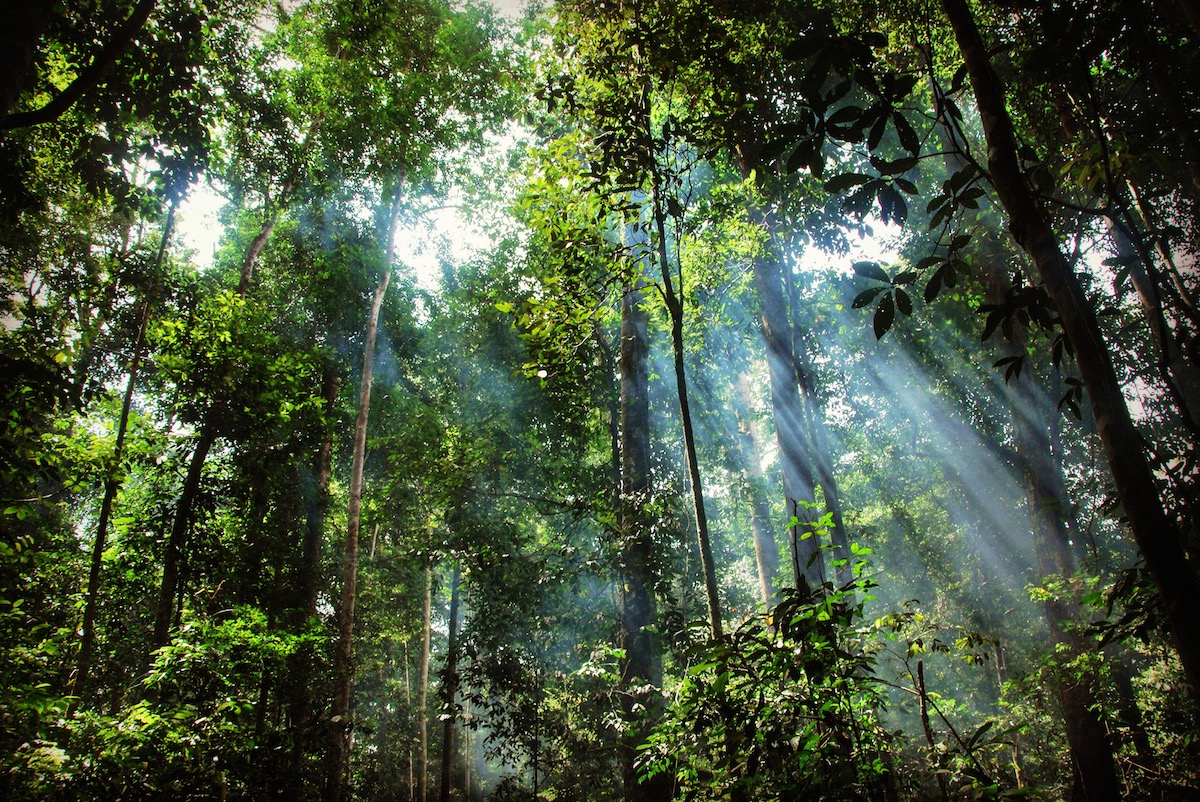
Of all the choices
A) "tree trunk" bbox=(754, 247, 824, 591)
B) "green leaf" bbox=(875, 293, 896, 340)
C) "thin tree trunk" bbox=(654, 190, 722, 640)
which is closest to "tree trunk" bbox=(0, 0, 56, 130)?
"thin tree trunk" bbox=(654, 190, 722, 640)

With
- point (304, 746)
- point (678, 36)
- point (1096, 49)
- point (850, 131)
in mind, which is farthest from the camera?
point (304, 746)

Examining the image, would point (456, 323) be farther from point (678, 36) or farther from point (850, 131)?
point (850, 131)

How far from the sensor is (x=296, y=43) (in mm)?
10406

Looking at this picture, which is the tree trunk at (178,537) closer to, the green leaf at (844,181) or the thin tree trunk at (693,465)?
the thin tree trunk at (693,465)

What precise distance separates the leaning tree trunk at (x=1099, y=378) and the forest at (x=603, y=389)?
0.04 feet

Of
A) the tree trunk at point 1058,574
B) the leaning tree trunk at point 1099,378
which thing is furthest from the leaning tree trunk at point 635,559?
the tree trunk at point 1058,574

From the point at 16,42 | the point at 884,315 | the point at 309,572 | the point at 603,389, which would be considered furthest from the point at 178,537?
the point at 884,315

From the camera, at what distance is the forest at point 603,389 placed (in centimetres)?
200

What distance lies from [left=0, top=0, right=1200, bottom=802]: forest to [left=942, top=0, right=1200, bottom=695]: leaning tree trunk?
0.04ft

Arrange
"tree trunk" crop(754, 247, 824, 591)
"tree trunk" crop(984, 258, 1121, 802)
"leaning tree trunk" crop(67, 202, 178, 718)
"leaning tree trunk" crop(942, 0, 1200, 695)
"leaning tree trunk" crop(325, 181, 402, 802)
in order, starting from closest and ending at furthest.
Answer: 1. "leaning tree trunk" crop(942, 0, 1200, 695)
2. "leaning tree trunk" crop(67, 202, 178, 718)
3. "tree trunk" crop(984, 258, 1121, 802)
4. "tree trunk" crop(754, 247, 824, 591)
5. "leaning tree trunk" crop(325, 181, 402, 802)

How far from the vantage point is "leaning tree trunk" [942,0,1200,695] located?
43.1 inches

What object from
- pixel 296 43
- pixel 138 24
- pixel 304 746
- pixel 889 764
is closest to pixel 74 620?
pixel 304 746

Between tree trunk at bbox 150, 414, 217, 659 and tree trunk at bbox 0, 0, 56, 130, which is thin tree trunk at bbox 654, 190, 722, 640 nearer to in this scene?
tree trunk at bbox 0, 0, 56, 130

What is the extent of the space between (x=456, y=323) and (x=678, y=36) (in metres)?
10.0
